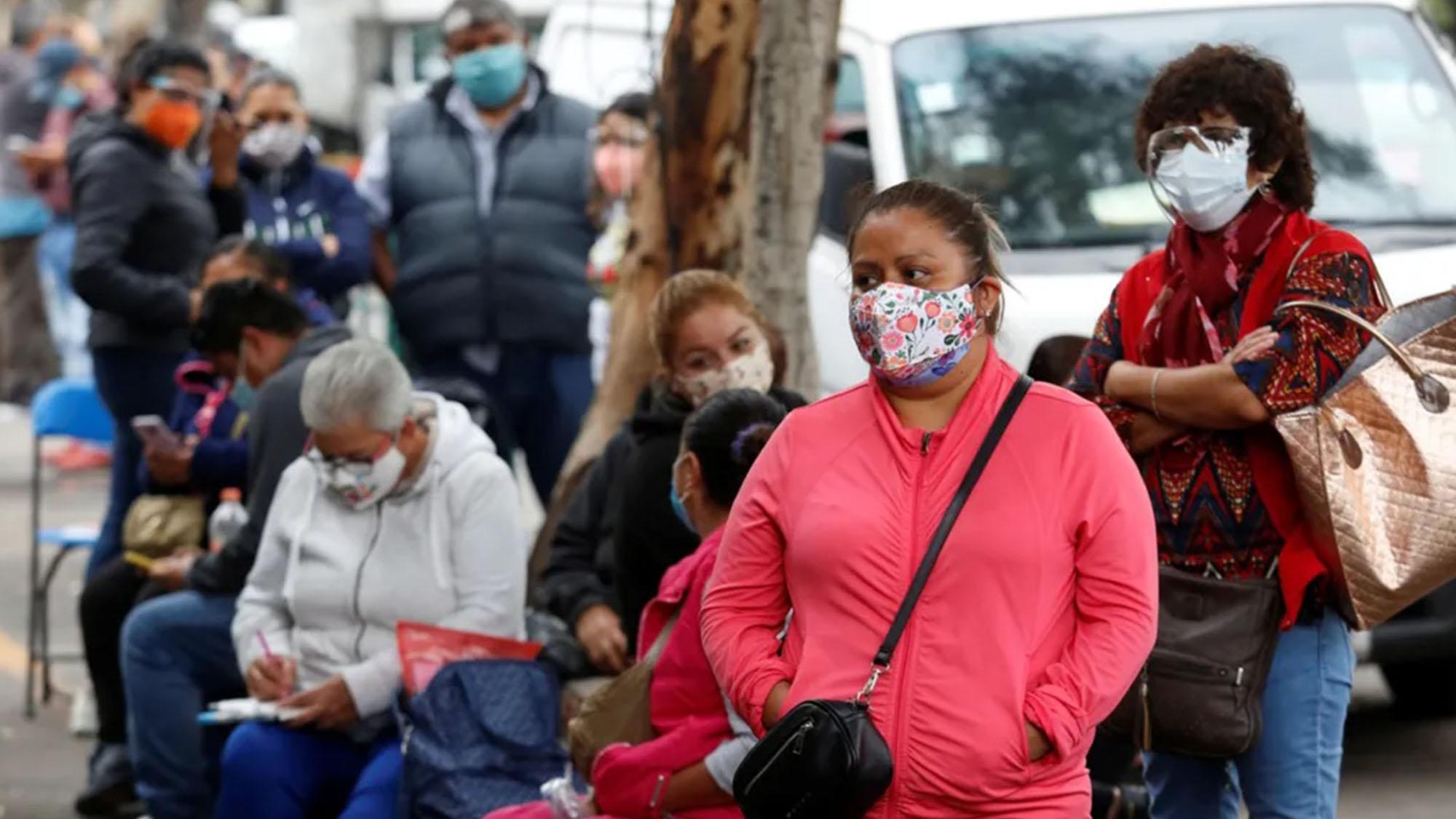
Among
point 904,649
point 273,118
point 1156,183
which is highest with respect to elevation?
point 1156,183

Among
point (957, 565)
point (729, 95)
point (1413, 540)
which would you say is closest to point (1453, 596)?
point (729, 95)

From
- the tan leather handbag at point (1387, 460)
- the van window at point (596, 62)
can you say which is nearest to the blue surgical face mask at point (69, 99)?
the van window at point (596, 62)

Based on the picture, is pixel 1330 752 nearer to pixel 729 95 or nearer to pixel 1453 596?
pixel 1453 596

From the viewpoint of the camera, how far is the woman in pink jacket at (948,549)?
386 centimetres

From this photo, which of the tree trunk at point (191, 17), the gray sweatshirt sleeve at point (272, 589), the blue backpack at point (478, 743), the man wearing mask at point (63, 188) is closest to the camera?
the blue backpack at point (478, 743)

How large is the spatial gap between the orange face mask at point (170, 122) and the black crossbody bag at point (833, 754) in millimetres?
5717

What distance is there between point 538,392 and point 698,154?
4.08 feet

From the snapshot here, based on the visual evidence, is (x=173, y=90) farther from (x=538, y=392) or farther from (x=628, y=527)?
(x=628, y=527)

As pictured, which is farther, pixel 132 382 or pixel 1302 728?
pixel 132 382

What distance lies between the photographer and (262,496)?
22.6 ft

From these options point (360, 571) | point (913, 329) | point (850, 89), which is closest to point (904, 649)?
point (913, 329)

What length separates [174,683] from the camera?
7109 millimetres

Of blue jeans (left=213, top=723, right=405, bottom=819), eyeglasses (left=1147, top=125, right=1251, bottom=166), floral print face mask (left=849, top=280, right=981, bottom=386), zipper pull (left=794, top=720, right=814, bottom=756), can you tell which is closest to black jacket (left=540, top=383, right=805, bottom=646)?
blue jeans (left=213, top=723, right=405, bottom=819)

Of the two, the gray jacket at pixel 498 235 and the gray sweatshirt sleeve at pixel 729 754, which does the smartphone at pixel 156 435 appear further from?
the gray sweatshirt sleeve at pixel 729 754
